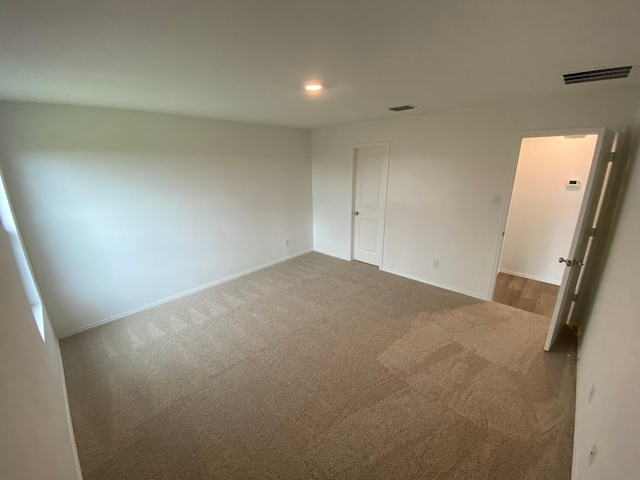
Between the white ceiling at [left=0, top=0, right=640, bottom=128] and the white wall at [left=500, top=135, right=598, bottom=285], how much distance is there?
63.9 inches

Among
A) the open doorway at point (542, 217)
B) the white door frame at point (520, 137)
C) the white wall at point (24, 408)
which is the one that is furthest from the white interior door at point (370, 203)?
the white wall at point (24, 408)

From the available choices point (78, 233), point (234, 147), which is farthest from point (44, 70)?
point (234, 147)

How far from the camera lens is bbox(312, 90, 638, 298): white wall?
101 inches

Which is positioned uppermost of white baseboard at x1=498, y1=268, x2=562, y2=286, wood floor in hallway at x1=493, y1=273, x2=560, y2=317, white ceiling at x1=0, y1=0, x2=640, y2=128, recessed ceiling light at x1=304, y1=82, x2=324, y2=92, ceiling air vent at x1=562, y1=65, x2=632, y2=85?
ceiling air vent at x1=562, y1=65, x2=632, y2=85

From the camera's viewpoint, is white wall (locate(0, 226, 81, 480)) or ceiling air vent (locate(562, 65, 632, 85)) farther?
ceiling air vent (locate(562, 65, 632, 85))

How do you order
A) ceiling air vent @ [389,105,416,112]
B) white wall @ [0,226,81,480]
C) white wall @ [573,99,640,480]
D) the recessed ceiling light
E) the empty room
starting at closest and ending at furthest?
white wall @ [0,226,81,480] → white wall @ [573,99,640,480] → the empty room → the recessed ceiling light → ceiling air vent @ [389,105,416,112]

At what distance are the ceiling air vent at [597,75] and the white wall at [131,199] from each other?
11.4 ft

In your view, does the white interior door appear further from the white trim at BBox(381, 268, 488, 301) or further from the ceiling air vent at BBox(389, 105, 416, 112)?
the ceiling air vent at BBox(389, 105, 416, 112)

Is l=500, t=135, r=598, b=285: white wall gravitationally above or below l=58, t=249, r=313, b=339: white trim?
above

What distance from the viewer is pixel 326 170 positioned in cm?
470

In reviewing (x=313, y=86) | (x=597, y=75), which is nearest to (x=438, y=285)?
(x=597, y=75)

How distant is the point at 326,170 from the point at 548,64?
3.31 meters

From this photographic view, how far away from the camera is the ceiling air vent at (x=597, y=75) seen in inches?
70.4

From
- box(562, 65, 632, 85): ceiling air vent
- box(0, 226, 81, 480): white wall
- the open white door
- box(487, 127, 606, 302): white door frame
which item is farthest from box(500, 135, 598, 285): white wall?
box(0, 226, 81, 480): white wall
